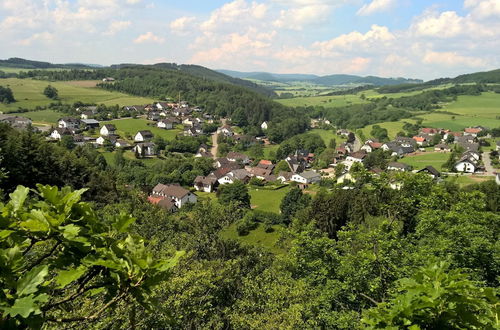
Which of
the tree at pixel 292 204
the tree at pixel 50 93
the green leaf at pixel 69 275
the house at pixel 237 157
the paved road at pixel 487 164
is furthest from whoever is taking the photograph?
the tree at pixel 50 93

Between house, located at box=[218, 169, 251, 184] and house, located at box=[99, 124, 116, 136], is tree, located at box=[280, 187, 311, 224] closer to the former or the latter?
house, located at box=[218, 169, 251, 184]

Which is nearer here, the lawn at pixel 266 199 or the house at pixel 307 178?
the lawn at pixel 266 199

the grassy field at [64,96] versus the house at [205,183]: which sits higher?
the grassy field at [64,96]

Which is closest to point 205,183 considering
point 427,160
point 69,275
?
point 427,160

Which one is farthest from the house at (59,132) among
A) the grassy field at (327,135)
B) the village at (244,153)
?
the grassy field at (327,135)

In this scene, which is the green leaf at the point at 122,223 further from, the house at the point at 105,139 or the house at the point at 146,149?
the house at the point at 105,139

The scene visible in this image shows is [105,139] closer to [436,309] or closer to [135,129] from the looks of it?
[135,129]

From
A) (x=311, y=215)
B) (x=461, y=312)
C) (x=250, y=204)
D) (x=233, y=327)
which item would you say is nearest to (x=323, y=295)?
(x=233, y=327)
